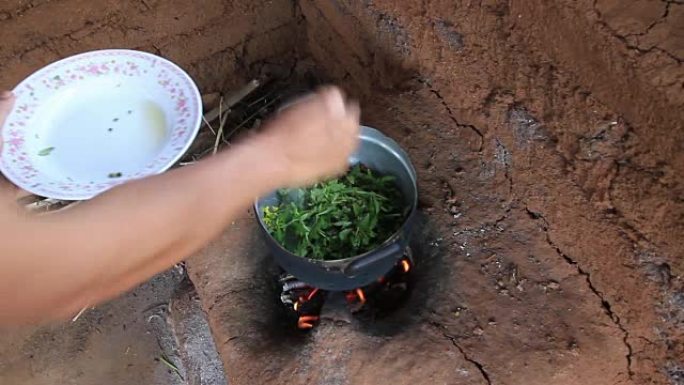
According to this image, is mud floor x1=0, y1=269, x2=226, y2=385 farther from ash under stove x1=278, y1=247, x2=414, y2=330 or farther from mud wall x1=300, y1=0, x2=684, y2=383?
mud wall x1=300, y1=0, x2=684, y2=383

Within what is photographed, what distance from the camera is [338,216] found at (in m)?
1.71

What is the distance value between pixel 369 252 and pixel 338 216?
202 millimetres

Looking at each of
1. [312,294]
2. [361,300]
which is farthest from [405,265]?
[312,294]

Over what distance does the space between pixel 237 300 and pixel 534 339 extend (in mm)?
739

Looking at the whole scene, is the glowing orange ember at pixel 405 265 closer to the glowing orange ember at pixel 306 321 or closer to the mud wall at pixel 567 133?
the mud wall at pixel 567 133

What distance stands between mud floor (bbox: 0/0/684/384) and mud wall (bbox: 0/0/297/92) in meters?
0.05

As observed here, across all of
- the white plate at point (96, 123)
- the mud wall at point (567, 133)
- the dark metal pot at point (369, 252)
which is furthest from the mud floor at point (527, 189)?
the white plate at point (96, 123)

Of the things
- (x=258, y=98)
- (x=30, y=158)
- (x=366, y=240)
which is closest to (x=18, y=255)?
(x=366, y=240)

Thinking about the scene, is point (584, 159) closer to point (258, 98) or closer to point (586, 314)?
point (586, 314)

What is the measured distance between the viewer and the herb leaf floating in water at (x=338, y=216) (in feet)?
5.45

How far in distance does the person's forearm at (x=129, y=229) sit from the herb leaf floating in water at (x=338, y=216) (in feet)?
1.71

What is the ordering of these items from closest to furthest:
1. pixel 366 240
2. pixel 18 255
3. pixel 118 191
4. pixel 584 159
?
pixel 18 255, pixel 118 191, pixel 584 159, pixel 366 240

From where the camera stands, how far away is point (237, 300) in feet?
6.21

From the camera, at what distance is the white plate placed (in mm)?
1948
